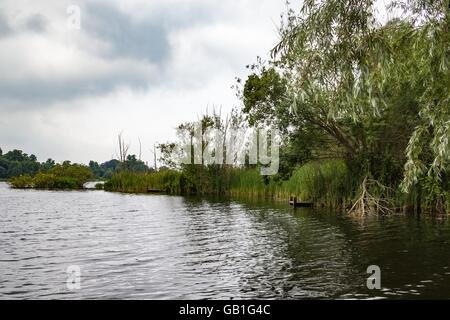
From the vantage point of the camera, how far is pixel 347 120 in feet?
73.5

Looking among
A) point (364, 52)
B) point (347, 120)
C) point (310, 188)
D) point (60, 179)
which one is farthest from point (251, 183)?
point (60, 179)

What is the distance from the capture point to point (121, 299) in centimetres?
822

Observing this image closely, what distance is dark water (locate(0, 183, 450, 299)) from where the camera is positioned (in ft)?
29.1

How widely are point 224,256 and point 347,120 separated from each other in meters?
12.7

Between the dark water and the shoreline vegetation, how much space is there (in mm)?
2362

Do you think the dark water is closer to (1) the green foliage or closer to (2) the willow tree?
(2) the willow tree

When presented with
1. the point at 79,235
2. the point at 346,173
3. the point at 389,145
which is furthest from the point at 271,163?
the point at 79,235

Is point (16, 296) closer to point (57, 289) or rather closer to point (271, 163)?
point (57, 289)

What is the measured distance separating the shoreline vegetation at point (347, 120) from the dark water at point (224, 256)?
2.36 m

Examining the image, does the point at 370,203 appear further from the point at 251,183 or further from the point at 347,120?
the point at 251,183

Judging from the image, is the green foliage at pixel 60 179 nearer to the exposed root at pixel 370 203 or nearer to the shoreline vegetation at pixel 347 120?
the shoreline vegetation at pixel 347 120

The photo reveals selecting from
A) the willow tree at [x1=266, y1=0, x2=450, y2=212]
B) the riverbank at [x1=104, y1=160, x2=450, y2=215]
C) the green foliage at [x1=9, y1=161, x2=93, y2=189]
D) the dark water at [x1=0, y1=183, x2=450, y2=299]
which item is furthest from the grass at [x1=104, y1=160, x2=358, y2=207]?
the willow tree at [x1=266, y1=0, x2=450, y2=212]

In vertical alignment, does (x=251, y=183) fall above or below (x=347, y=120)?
below
